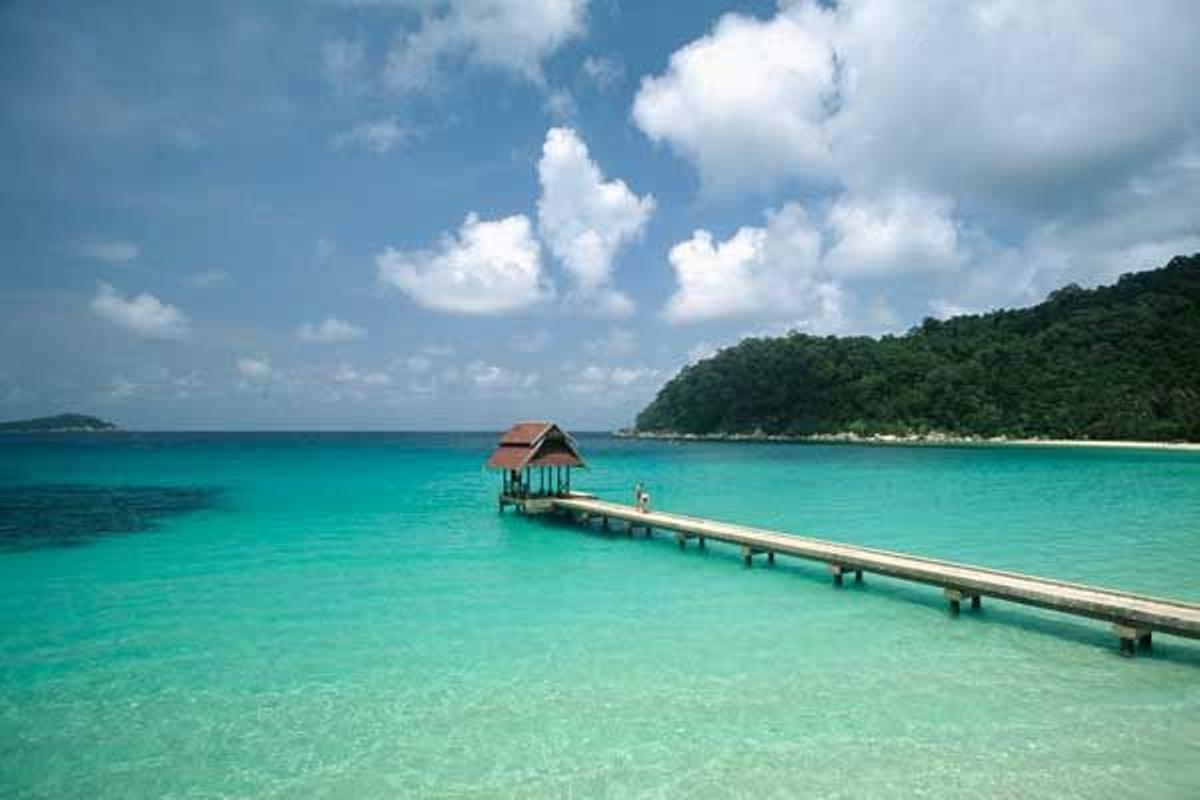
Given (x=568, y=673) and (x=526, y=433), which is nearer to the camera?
(x=568, y=673)

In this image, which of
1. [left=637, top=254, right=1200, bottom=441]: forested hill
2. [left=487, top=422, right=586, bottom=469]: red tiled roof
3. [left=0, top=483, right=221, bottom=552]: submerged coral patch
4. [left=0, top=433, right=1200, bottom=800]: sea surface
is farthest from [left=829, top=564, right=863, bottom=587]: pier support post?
[left=637, top=254, right=1200, bottom=441]: forested hill

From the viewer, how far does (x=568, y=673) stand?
1062 centimetres

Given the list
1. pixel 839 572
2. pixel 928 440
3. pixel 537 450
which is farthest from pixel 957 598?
pixel 928 440

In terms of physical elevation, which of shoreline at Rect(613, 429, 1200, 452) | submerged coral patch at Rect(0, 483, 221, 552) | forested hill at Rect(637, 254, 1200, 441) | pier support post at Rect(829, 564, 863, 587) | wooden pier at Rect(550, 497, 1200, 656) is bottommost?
submerged coral patch at Rect(0, 483, 221, 552)

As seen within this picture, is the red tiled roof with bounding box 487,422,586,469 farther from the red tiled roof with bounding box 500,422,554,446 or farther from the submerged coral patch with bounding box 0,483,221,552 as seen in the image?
the submerged coral patch with bounding box 0,483,221,552

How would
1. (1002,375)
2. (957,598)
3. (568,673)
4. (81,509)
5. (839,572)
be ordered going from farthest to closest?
(1002,375) → (81,509) → (839,572) → (957,598) → (568,673)

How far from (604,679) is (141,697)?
647 centimetres

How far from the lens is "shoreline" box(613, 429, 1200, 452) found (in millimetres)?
75812

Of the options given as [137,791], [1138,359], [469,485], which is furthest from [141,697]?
[1138,359]

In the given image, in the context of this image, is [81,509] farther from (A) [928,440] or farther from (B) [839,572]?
(A) [928,440]

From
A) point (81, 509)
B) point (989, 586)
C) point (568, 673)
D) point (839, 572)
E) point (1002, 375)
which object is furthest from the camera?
point (1002, 375)

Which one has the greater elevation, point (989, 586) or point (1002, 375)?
point (1002, 375)

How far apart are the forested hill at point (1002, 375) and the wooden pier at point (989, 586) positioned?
82224 millimetres

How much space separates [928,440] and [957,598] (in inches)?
3738
